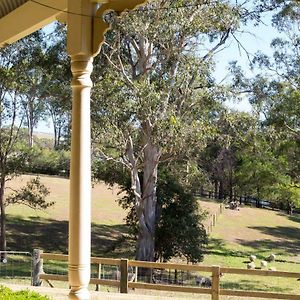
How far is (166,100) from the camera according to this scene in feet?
35.5

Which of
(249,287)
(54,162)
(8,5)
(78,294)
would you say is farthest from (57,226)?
(78,294)

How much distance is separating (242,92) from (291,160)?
2.94 metres

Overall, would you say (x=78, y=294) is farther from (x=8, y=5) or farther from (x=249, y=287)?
(x=249, y=287)

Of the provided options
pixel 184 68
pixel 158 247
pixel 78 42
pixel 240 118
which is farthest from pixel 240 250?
pixel 78 42

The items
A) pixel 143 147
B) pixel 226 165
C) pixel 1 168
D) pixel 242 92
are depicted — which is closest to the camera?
pixel 143 147

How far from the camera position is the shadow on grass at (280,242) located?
18578 mm

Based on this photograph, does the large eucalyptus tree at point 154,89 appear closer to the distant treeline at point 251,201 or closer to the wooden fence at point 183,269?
the wooden fence at point 183,269

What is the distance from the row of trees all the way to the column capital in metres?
7.41

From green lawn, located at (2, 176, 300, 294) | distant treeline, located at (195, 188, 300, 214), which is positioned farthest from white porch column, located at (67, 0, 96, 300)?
distant treeline, located at (195, 188, 300, 214)

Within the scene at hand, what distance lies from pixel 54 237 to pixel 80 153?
14.5 meters

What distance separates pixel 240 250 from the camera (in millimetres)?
17734

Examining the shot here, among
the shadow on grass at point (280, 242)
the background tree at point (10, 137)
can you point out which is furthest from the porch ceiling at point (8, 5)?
the shadow on grass at point (280, 242)

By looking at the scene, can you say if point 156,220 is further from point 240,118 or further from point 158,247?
point 240,118

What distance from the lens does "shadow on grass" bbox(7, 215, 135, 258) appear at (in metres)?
15.6
